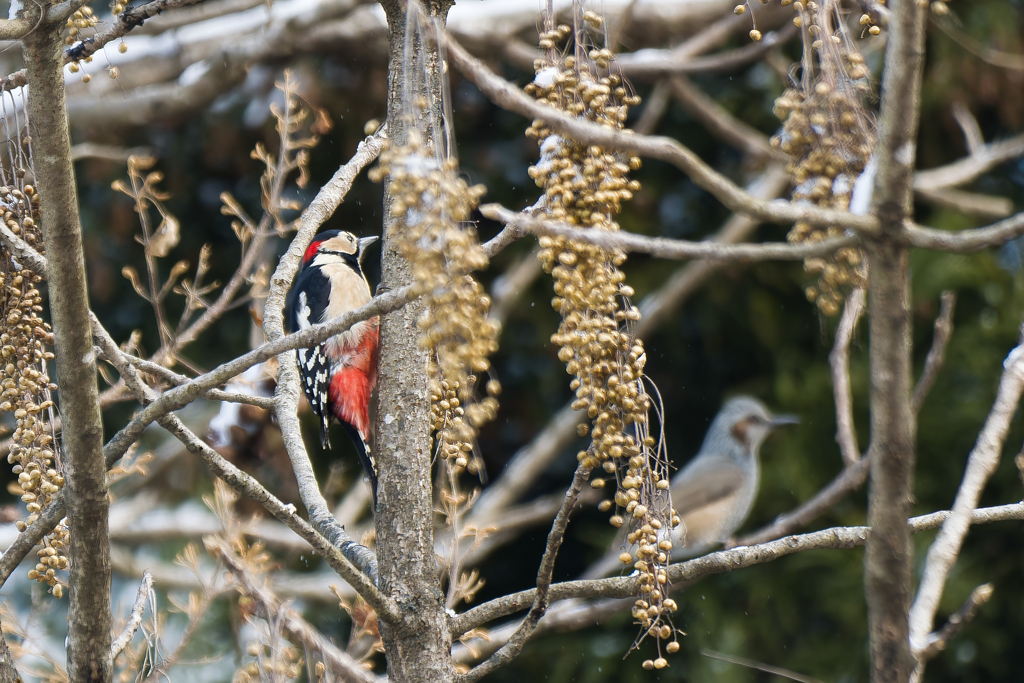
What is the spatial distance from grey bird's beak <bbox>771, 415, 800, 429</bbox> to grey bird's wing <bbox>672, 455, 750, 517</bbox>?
0.25m

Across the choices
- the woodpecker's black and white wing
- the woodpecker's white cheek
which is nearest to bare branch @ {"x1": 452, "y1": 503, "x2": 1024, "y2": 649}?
the woodpecker's black and white wing

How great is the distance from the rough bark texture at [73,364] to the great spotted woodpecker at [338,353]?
168 centimetres

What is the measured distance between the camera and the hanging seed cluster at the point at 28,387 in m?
1.47

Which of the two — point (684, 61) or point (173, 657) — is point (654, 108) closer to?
point (684, 61)

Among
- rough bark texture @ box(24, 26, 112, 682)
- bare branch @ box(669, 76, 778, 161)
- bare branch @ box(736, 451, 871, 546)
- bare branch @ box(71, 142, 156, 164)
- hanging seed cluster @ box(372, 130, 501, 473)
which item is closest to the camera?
hanging seed cluster @ box(372, 130, 501, 473)

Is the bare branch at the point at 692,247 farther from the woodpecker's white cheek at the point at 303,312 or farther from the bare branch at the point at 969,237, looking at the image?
the woodpecker's white cheek at the point at 303,312

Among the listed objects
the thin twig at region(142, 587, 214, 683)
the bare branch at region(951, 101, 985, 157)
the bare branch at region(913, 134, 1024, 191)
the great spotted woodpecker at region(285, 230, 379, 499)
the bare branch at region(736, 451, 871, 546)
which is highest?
the bare branch at region(951, 101, 985, 157)

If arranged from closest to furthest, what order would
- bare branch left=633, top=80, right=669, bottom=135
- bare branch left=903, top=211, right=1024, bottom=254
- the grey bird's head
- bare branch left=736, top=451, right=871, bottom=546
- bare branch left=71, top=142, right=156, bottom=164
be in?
bare branch left=903, top=211, right=1024, bottom=254
bare branch left=736, top=451, right=871, bottom=546
bare branch left=71, top=142, right=156, bottom=164
the grey bird's head
bare branch left=633, top=80, right=669, bottom=135

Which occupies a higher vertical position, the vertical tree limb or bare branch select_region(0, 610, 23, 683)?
the vertical tree limb

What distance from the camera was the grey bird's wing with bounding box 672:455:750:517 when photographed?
4.12 m

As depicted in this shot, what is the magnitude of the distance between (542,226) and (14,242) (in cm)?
96

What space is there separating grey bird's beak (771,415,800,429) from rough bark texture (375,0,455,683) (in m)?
2.84

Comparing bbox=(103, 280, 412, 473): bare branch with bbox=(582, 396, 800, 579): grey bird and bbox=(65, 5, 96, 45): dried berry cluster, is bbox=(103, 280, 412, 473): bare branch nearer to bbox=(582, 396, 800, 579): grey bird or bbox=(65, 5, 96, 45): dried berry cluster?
bbox=(65, 5, 96, 45): dried berry cluster

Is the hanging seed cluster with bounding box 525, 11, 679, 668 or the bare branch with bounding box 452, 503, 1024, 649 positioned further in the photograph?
the bare branch with bounding box 452, 503, 1024, 649
